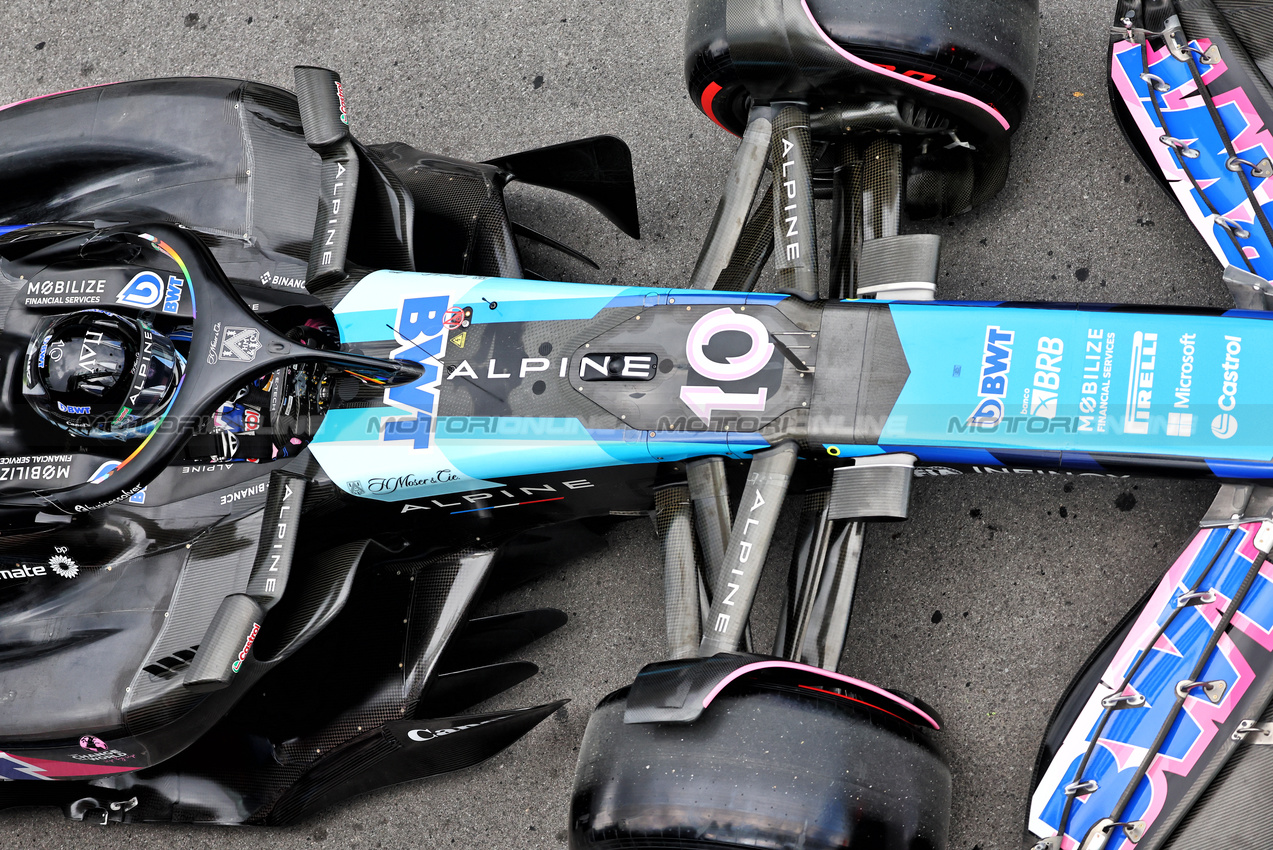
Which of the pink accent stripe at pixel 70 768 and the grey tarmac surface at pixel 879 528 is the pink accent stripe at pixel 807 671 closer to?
the grey tarmac surface at pixel 879 528

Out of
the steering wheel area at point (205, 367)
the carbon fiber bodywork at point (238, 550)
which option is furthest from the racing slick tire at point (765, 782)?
the steering wheel area at point (205, 367)

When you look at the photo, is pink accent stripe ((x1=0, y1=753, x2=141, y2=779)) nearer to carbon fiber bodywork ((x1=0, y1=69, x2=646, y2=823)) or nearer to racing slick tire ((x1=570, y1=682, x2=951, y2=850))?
carbon fiber bodywork ((x1=0, y1=69, x2=646, y2=823))

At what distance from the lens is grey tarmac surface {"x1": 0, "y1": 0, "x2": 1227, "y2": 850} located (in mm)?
3189

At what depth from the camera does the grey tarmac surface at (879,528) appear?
126 inches

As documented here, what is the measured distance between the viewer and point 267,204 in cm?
343

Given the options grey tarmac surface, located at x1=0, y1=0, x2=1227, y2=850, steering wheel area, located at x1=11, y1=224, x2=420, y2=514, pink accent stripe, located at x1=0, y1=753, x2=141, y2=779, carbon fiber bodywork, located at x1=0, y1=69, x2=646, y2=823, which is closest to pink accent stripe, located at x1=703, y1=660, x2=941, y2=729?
grey tarmac surface, located at x1=0, y1=0, x2=1227, y2=850

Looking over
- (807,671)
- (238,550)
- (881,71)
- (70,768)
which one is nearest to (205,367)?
(238,550)

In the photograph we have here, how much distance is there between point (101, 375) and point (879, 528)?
2.31m

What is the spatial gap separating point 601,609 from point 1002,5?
2.20m

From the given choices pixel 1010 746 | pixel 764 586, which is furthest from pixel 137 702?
pixel 1010 746

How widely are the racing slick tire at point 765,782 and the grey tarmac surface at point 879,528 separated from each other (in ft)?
2.48

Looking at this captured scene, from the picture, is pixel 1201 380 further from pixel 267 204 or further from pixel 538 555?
pixel 267 204

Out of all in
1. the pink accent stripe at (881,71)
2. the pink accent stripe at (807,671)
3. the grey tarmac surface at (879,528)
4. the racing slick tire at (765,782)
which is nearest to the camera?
the racing slick tire at (765,782)

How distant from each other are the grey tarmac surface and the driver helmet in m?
0.98
